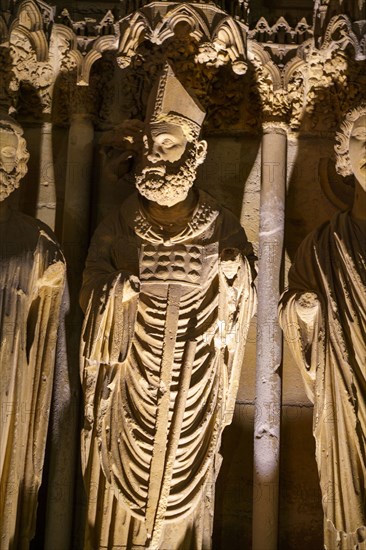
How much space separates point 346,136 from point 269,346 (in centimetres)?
127

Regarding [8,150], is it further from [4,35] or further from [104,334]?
[104,334]

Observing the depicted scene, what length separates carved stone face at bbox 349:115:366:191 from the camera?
9555 mm

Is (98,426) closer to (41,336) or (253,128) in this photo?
(41,336)

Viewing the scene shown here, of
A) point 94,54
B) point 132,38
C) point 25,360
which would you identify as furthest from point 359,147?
point 25,360

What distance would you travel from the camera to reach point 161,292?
9430 mm

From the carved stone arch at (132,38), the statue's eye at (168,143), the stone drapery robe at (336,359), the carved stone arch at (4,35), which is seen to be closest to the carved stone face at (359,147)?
the stone drapery robe at (336,359)

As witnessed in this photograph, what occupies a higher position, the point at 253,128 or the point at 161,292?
the point at 253,128

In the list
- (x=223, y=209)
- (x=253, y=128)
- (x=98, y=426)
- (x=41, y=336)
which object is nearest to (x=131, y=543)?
(x=98, y=426)

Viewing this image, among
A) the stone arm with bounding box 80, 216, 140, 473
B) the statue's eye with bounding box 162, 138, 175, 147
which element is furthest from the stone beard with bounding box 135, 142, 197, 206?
the stone arm with bounding box 80, 216, 140, 473

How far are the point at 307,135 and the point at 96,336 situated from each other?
79.4 inches

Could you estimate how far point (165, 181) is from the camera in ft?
31.1

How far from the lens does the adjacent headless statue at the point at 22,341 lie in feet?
30.4

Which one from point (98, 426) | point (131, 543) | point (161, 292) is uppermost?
point (161, 292)

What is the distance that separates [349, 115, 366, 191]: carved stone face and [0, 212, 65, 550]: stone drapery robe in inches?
67.3
